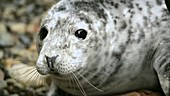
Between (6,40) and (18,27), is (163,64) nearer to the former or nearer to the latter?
(6,40)

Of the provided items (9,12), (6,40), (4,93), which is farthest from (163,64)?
(9,12)

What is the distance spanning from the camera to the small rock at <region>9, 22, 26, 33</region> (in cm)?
572

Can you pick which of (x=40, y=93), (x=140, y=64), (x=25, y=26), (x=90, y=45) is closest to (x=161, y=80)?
(x=140, y=64)

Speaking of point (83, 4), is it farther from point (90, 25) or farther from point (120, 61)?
point (120, 61)

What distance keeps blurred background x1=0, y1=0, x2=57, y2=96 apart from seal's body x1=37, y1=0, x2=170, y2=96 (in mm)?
617

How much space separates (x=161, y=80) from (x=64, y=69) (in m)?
0.65

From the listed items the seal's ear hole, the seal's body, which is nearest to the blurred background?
the seal's body

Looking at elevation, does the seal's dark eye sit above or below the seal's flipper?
above

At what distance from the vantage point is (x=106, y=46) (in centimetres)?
374

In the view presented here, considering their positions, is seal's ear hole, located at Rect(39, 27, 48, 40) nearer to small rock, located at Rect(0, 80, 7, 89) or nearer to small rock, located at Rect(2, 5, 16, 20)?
small rock, located at Rect(0, 80, 7, 89)

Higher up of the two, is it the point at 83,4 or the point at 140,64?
the point at 83,4

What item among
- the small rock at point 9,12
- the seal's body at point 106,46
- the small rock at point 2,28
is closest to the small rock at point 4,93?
the seal's body at point 106,46

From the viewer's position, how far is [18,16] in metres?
6.01

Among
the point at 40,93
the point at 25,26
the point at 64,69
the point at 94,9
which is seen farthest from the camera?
the point at 25,26
